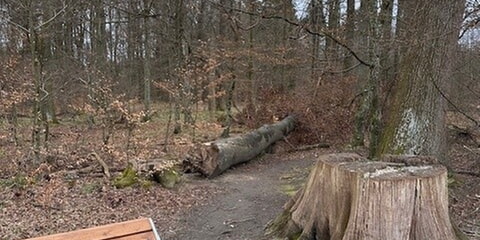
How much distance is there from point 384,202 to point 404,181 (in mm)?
238

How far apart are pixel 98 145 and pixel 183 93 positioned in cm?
281

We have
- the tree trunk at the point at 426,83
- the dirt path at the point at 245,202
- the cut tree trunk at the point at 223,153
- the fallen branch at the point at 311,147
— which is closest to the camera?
the dirt path at the point at 245,202

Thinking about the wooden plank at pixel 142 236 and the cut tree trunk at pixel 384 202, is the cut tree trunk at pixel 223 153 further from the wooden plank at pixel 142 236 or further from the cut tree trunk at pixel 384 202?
the wooden plank at pixel 142 236

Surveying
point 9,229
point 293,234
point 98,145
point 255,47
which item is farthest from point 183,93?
point 293,234

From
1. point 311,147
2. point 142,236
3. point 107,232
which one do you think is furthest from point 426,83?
point 311,147

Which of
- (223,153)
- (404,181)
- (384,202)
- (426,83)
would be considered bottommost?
(223,153)

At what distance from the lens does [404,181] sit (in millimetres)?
3182

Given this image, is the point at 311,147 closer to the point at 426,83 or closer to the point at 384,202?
the point at 426,83

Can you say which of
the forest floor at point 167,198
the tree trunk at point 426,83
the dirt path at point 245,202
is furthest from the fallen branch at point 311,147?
the tree trunk at point 426,83

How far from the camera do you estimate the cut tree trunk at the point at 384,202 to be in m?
3.18

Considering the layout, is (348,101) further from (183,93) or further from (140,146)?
(140,146)

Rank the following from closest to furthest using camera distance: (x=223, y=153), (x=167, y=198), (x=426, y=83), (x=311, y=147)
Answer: (x=426, y=83) → (x=167, y=198) → (x=223, y=153) → (x=311, y=147)

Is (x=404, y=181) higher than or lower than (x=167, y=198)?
higher

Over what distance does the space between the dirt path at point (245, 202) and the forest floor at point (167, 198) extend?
0.01m
